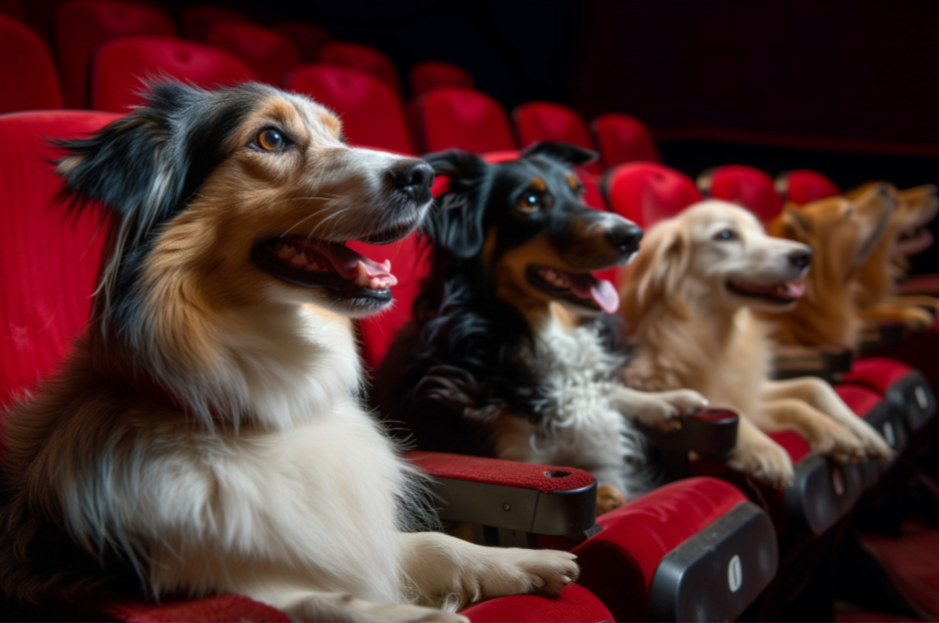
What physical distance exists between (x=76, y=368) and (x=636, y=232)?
1147mm

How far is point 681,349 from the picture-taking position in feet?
6.15

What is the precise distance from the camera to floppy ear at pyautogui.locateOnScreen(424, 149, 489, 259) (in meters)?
1.48

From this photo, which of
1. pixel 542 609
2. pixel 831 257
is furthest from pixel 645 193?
pixel 542 609

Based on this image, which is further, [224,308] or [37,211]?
[37,211]

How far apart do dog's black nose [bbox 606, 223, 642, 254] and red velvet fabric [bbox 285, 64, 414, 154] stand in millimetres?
1545

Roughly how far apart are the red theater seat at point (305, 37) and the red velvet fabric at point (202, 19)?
1.38ft

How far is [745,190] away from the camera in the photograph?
366 cm

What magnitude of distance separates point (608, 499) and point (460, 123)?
8.10 ft

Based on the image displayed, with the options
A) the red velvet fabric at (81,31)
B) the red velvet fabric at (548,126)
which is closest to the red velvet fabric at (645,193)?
the red velvet fabric at (548,126)

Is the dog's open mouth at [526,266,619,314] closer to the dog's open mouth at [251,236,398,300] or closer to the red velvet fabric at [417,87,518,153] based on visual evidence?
the dog's open mouth at [251,236,398,300]

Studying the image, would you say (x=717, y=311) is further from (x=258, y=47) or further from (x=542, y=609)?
(x=258, y=47)

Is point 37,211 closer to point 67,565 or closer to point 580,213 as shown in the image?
point 67,565

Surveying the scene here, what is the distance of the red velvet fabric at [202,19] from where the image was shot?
13.1 ft

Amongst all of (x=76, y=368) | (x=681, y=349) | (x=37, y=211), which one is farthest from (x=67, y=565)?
(x=681, y=349)
